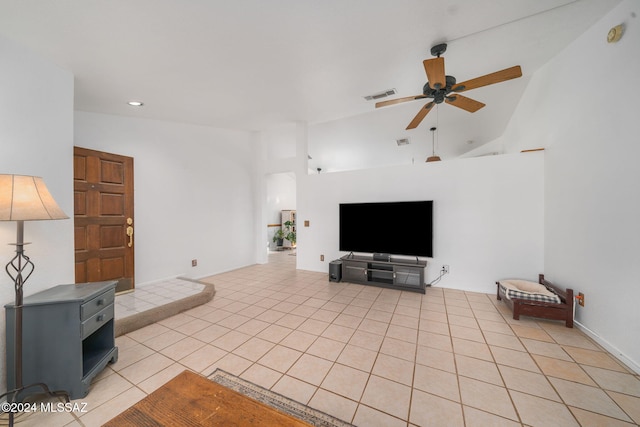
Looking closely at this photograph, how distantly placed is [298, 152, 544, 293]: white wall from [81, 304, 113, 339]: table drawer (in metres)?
3.63

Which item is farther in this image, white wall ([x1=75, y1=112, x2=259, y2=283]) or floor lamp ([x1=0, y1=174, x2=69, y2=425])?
white wall ([x1=75, y1=112, x2=259, y2=283])

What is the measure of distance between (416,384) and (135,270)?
421 centimetres

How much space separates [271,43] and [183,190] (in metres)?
3.18

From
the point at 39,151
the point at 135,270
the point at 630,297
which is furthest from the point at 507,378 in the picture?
the point at 135,270

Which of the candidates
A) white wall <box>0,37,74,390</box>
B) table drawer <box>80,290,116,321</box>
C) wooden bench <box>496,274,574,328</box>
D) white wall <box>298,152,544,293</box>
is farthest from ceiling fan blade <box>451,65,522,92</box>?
white wall <box>0,37,74,390</box>

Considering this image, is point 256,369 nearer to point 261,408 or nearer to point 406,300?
point 261,408

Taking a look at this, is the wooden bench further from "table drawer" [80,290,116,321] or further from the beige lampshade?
the beige lampshade

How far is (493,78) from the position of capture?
2377 mm

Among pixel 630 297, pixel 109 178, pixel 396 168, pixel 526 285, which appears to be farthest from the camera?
pixel 396 168

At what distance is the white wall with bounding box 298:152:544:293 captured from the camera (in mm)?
Answer: 3357

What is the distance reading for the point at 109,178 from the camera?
3.39m

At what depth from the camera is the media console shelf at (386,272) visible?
3736mm

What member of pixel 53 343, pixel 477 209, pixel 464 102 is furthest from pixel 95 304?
pixel 477 209

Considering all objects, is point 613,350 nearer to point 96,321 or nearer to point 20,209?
point 96,321
